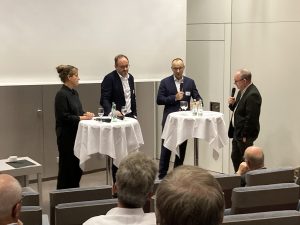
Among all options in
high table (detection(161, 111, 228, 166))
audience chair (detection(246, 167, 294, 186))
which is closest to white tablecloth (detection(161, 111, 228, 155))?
high table (detection(161, 111, 228, 166))

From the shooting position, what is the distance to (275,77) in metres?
6.82

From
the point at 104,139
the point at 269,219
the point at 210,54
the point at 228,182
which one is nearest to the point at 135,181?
the point at 269,219

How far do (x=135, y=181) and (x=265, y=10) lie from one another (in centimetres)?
508

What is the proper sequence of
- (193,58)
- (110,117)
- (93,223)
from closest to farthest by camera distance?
1. (93,223)
2. (110,117)
3. (193,58)

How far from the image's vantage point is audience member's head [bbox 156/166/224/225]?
51.4 inches

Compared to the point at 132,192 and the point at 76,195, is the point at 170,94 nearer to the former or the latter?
the point at 76,195

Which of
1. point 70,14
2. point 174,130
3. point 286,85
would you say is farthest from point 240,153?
point 70,14

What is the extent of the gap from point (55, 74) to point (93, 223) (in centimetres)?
459

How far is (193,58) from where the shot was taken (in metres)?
7.92

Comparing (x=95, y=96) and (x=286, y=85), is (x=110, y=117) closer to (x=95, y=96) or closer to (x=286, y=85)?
(x=95, y=96)

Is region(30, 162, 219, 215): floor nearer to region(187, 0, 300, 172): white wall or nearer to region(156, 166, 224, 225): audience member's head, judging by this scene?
region(187, 0, 300, 172): white wall

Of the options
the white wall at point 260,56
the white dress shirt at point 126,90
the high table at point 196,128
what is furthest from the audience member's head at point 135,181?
the white wall at point 260,56

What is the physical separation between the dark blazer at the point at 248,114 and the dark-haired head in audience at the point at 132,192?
3.48 metres

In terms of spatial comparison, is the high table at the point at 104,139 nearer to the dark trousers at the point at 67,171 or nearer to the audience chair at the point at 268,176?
the dark trousers at the point at 67,171
